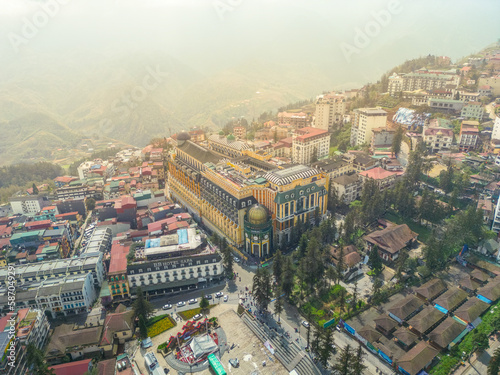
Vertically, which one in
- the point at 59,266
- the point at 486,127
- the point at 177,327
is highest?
the point at 486,127

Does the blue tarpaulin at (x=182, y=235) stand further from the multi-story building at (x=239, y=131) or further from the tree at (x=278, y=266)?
the multi-story building at (x=239, y=131)

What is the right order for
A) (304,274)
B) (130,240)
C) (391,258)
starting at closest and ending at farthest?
(304,274), (391,258), (130,240)

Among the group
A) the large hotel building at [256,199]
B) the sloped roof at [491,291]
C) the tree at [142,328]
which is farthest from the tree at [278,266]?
the sloped roof at [491,291]

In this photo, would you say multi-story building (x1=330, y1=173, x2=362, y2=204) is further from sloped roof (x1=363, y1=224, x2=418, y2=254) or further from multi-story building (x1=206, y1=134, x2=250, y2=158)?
multi-story building (x1=206, y1=134, x2=250, y2=158)

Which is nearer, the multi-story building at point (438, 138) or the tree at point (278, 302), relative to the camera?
the tree at point (278, 302)

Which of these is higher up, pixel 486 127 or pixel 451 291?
pixel 486 127

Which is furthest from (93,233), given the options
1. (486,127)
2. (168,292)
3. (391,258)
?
(486,127)

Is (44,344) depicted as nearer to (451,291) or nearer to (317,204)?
(317,204)

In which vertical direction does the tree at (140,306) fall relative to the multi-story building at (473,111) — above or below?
below
